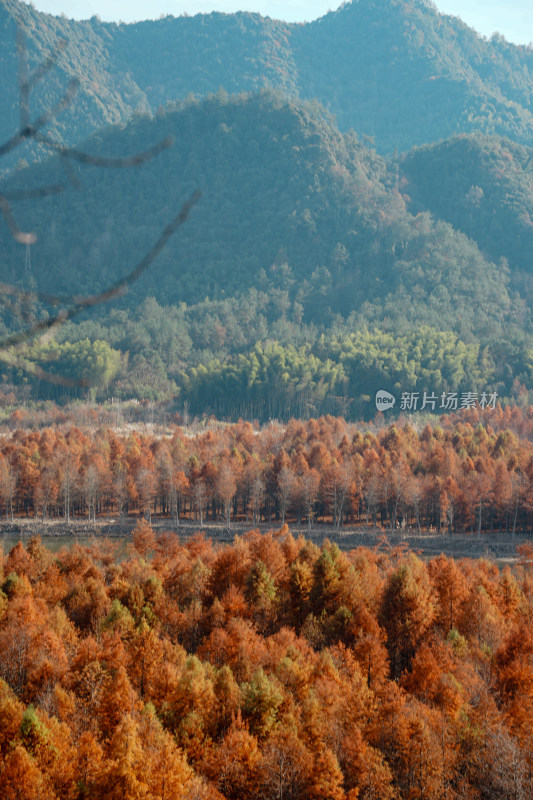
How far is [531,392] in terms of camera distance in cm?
12425

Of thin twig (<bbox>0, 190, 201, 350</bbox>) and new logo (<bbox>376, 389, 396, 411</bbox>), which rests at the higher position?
new logo (<bbox>376, 389, 396, 411</bbox>)

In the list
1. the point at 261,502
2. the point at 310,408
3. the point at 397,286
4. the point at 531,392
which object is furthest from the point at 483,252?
the point at 261,502

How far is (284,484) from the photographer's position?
68.2 metres

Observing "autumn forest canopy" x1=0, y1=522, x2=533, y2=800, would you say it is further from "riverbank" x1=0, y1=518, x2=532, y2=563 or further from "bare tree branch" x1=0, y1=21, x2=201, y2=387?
"bare tree branch" x1=0, y1=21, x2=201, y2=387

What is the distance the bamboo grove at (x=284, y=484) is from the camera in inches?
2601

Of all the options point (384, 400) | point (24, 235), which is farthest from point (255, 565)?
point (384, 400)

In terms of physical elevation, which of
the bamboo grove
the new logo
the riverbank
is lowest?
the riverbank

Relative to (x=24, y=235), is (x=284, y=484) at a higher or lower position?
lower

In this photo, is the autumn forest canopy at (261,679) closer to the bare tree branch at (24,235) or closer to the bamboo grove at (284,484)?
the bare tree branch at (24,235)

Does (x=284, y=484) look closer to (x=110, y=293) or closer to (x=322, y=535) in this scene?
(x=322, y=535)

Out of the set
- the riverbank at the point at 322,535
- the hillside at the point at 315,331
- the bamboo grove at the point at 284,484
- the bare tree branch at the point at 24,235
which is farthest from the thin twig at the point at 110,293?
the hillside at the point at 315,331

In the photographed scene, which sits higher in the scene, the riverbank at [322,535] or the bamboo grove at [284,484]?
the bamboo grove at [284,484]

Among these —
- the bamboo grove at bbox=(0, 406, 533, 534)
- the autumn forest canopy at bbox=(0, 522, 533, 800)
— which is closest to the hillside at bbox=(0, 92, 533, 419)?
the bamboo grove at bbox=(0, 406, 533, 534)

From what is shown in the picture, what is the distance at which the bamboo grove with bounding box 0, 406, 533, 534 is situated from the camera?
6606 centimetres
